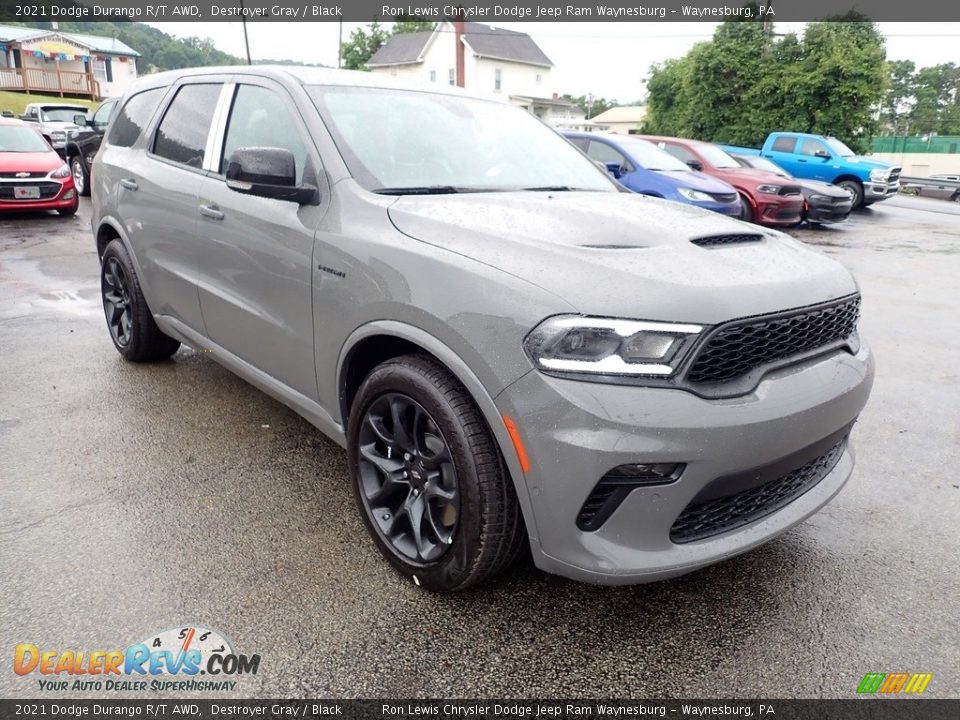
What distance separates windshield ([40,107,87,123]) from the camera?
1914 centimetres

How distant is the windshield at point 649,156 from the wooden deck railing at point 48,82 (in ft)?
149

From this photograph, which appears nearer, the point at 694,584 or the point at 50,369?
the point at 694,584

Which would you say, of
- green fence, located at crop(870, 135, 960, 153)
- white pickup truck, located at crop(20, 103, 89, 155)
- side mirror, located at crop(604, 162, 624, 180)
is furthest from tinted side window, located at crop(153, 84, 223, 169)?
green fence, located at crop(870, 135, 960, 153)

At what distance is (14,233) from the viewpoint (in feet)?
32.8

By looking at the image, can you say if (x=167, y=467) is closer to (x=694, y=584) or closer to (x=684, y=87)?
(x=694, y=584)

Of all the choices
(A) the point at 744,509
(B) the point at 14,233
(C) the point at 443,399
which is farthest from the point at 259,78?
(B) the point at 14,233

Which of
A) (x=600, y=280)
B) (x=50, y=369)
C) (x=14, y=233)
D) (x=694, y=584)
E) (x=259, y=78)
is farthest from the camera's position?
(x=14, y=233)

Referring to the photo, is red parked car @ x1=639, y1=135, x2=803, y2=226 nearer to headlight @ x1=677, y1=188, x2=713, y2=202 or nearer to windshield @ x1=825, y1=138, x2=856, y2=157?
headlight @ x1=677, y1=188, x2=713, y2=202

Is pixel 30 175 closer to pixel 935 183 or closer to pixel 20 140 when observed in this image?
pixel 20 140

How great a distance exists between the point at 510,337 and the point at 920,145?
5356 cm

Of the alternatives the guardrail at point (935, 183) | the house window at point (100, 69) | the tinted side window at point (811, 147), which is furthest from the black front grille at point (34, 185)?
the house window at point (100, 69)

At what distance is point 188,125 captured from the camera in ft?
12.4

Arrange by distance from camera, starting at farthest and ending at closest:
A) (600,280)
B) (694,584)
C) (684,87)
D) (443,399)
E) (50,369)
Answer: (684,87)
(50,369)
(694,584)
(443,399)
(600,280)

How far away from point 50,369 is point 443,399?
3.66m
